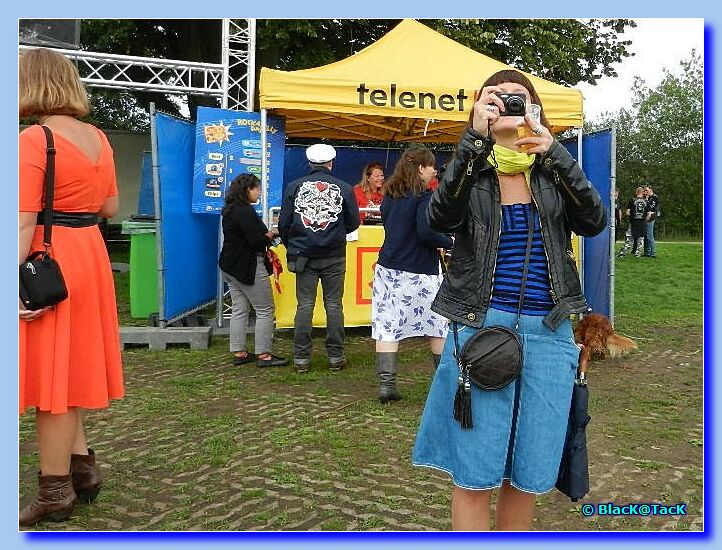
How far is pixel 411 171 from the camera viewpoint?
15.8ft

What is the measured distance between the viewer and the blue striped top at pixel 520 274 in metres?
2.22

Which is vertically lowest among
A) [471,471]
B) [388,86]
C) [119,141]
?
[471,471]

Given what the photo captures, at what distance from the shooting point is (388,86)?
7.21m

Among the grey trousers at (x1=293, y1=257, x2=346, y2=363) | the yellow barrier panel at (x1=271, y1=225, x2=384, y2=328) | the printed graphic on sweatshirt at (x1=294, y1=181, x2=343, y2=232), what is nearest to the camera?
the printed graphic on sweatshirt at (x1=294, y1=181, x2=343, y2=232)

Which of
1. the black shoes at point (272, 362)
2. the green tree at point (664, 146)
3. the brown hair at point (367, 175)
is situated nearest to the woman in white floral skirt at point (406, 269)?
the black shoes at point (272, 362)

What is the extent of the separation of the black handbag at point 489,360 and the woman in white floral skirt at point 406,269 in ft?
8.51

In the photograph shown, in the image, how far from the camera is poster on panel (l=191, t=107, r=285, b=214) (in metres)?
7.84

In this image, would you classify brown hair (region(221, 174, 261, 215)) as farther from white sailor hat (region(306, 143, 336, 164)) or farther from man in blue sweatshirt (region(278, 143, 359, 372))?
white sailor hat (region(306, 143, 336, 164))

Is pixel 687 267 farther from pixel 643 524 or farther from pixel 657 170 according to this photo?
pixel 643 524

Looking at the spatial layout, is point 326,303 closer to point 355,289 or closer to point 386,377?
point 386,377

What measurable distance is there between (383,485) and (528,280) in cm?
168

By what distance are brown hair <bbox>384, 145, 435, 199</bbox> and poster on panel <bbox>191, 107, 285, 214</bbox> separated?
10.1 feet

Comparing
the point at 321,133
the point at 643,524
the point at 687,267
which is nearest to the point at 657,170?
the point at 687,267

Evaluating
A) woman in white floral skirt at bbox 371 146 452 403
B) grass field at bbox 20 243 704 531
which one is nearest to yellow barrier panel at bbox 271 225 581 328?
grass field at bbox 20 243 704 531
